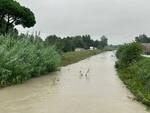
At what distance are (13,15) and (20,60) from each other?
26.0 m

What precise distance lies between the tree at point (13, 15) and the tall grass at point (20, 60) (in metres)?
17.6

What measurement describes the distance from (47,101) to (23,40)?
968 cm

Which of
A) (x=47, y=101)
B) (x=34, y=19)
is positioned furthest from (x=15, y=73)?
(x=34, y=19)

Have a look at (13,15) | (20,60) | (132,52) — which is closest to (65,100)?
(20,60)

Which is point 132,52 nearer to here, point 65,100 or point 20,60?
point 20,60

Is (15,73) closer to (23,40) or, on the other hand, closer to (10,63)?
(10,63)

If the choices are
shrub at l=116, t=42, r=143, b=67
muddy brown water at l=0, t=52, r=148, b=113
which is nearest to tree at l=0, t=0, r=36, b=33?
shrub at l=116, t=42, r=143, b=67

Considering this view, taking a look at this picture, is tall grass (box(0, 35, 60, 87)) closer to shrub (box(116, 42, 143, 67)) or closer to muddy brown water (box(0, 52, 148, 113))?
muddy brown water (box(0, 52, 148, 113))

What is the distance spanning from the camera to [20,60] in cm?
1956

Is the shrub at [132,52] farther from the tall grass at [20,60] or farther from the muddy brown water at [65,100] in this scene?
the muddy brown water at [65,100]

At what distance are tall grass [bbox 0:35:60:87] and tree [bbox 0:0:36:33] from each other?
57.7 ft

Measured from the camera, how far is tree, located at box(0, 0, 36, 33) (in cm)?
4259

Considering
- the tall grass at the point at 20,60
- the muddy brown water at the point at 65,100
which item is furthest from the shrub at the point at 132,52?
the muddy brown water at the point at 65,100

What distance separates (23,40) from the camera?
22500mm
